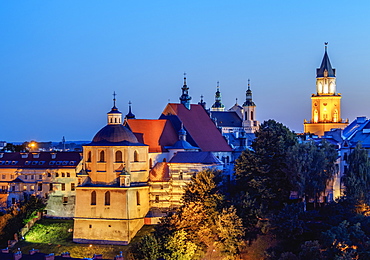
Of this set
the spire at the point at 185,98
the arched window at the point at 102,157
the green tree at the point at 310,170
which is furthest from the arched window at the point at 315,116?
the arched window at the point at 102,157

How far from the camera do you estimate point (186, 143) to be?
8550 centimetres

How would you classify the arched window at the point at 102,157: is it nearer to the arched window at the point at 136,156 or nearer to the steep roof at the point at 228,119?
the arched window at the point at 136,156

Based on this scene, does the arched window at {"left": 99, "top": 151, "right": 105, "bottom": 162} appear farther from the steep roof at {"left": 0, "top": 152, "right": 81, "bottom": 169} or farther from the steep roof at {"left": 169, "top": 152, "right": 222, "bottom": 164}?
the steep roof at {"left": 0, "top": 152, "right": 81, "bottom": 169}

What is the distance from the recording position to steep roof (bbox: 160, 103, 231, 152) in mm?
89375

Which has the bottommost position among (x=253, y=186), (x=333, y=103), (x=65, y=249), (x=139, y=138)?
(x=65, y=249)

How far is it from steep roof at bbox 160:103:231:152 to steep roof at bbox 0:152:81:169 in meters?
11.9

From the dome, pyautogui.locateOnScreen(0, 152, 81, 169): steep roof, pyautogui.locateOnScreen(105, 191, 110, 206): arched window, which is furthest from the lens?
pyautogui.locateOnScreen(0, 152, 81, 169): steep roof

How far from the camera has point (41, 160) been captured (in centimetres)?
9506

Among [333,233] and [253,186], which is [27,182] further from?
[333,233]

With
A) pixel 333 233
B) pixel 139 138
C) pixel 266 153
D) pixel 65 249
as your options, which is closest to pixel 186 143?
pixel 139 138

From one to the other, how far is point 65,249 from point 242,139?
26.4 meters

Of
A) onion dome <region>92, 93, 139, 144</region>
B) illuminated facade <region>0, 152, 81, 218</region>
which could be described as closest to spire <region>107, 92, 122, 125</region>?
onion dome <region>92, 93, 139, 144</region>

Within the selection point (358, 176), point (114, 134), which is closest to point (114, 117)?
point (114, 134)

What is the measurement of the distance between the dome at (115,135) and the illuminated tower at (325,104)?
225 ft
